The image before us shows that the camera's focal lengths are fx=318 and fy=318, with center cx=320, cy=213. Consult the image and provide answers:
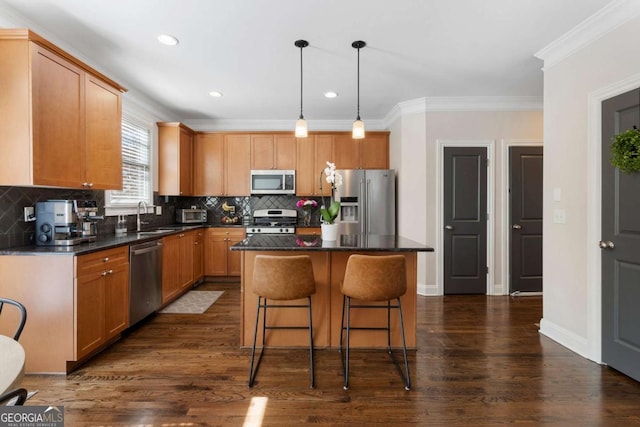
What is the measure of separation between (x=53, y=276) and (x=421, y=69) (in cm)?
379

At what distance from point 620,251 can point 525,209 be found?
6.77ft

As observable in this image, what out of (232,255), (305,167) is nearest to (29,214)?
(232,255)

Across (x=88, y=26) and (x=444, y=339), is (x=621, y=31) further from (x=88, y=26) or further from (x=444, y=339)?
(x=88, y=26)

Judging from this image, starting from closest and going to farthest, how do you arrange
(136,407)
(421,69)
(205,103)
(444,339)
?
1. (136,407)
2. (444,339)
3. (421,69)
4. (205,103)

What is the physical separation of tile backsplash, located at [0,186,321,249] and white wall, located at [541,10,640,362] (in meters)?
3.41

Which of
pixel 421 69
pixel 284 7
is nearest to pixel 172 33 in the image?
pixel 284 7

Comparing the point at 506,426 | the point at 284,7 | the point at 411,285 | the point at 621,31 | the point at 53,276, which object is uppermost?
the point at 284,7

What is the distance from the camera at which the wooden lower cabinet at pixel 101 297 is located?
2.35m

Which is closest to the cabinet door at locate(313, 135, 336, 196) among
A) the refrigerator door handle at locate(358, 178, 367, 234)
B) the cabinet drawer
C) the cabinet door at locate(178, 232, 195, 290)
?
the refrigerator door handle at locate(358, 178, 367, 234)

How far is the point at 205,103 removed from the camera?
4.56 m

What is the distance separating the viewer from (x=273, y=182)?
523 cm

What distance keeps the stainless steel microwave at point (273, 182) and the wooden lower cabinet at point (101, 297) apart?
8.31 feet

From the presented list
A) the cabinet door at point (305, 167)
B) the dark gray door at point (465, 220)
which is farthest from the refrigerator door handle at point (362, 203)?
the dark gray door at point (465, 220)

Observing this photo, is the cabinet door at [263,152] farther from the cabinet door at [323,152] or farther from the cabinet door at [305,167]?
the cabinet door at [323,152]
